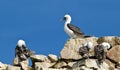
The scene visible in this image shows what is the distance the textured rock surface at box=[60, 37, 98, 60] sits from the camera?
69.2 meters

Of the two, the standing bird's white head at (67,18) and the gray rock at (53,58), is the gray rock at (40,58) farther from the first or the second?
the standing bird's white head at (67,18)

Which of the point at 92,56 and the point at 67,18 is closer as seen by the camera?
the point at 92,56

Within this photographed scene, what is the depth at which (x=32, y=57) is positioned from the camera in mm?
69750

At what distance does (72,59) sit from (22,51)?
12.6 feet

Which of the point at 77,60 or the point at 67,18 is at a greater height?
the point at 67,18

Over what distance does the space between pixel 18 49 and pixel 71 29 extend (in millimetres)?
4320

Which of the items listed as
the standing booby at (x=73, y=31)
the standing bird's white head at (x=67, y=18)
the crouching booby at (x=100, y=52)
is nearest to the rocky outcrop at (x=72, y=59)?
the crouching booby at (x=100, y=52)

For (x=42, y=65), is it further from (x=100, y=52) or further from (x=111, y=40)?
(x=111, y=40)

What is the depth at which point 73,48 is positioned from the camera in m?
69.9

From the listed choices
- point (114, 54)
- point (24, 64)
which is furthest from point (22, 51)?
point (114, 54)

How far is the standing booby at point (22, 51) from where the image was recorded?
69.9 m

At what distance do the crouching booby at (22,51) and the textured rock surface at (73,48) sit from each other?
2.63 metres

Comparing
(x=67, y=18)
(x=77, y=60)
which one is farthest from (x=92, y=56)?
(x=67, y=18)

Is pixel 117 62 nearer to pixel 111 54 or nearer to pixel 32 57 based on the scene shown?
pixel 111 54
